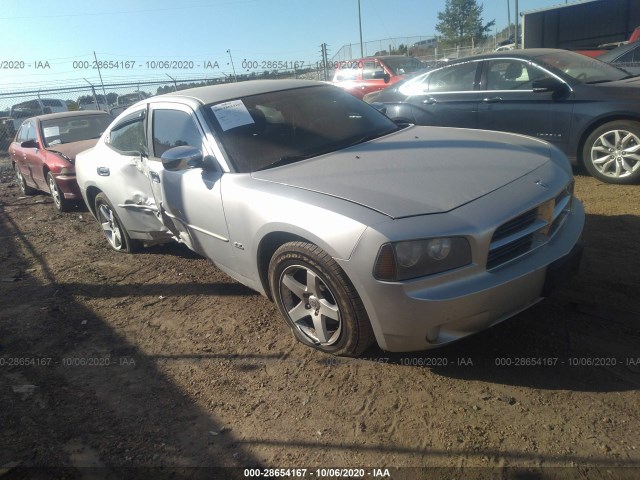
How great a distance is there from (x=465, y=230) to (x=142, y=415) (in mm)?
2050

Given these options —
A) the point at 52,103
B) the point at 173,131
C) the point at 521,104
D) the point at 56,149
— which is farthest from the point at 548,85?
the point at 52,103

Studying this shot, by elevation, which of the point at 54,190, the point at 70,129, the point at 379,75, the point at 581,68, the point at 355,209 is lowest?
the point at 54,190

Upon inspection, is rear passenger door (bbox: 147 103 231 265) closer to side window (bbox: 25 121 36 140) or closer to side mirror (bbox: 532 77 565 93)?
side mirror (bbox: 532 77 565 93)

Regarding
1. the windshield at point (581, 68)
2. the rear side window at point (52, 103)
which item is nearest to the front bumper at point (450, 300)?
the windshield at point (581, 68)

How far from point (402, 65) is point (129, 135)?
447 inches

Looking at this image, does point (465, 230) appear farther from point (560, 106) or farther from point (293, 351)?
point (560, 106)

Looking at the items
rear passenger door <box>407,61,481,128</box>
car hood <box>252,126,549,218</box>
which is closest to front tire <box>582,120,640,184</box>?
rear passenger door <box>407,61,481,128</box>

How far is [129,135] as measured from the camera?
4.68 metres

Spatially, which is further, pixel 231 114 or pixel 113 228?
pixel 113 228

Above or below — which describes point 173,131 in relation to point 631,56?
below

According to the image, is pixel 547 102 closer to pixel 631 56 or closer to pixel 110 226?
pixel 631 56

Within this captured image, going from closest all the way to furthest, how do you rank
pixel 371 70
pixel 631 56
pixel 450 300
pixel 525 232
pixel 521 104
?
pixel 450 300, pixel 525 232, pixel 521 104, pixel 631 56, pixel 371 70

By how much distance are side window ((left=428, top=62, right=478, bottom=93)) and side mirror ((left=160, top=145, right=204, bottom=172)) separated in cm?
452

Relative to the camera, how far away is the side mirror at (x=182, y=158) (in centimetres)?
331
